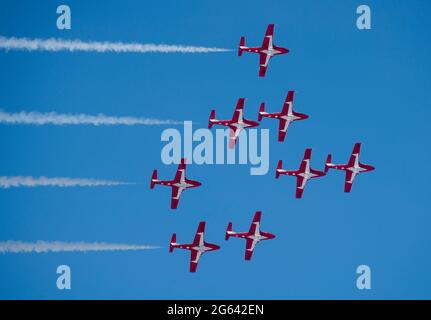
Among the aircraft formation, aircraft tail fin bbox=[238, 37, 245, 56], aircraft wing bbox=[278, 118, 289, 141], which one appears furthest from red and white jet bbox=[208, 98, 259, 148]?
aircraft tail fin bbox=[238, 37, 245, 56]

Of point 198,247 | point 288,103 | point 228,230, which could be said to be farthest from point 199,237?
point 288,103

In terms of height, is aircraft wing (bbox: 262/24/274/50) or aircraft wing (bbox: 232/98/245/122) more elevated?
aircraft wing (bbox: 262/24/274/50)

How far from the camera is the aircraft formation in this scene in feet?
167

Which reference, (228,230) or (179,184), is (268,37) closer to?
(179,184)

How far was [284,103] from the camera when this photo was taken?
52.0 metres

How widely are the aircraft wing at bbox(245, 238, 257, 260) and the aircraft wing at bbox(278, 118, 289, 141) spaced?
3572 mm

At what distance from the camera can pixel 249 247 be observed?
51.3m

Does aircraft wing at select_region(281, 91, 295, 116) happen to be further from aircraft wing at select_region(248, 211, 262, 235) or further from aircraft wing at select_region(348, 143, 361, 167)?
aircraft wing at select_region(248, 211, 262, 235)

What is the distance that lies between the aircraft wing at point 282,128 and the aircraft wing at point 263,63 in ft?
5.57

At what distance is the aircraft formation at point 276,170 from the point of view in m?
50.9

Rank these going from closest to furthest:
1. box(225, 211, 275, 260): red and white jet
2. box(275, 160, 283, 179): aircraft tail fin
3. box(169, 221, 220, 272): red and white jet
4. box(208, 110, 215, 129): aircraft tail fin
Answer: box(208, 110, 215, 129): aircraft tail fin → box(169, 221, 220, 272): red and white jet → box(225, 211, 275, 260): red and white jet → box(275, 160, 283, 179): aircraft tail fin

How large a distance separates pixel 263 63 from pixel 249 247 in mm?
6035

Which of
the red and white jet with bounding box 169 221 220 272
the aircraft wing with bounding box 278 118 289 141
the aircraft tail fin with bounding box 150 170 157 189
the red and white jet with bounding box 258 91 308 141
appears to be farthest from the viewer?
the aircraft wing with bounding box 278 118 289 141

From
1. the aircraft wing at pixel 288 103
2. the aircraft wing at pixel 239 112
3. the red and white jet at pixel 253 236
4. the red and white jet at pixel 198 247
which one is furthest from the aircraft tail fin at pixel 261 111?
the red and white jet at pixel 198 247
